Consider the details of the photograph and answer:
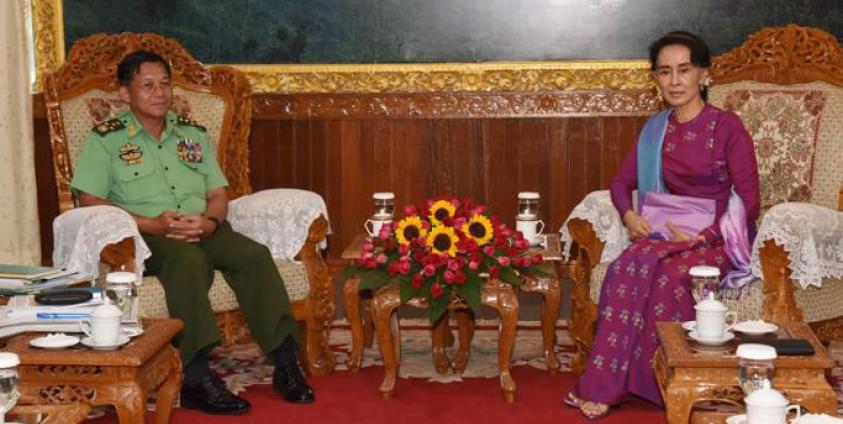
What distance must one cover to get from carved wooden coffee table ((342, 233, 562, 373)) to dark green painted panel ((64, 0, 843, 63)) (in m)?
1.31

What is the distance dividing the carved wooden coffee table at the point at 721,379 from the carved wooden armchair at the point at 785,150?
1.12m

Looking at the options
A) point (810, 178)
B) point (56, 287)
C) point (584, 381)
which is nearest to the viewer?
point (56, 287)

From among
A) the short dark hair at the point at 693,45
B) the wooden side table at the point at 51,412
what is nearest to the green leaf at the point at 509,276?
the short dark hair at the point at 693,45

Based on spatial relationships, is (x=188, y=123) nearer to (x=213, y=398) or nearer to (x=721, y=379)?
(x=213, y=398)

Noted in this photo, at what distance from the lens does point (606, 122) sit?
5559 millimetres

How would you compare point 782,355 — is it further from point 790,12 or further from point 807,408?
point 790,12

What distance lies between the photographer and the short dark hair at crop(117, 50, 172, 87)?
14.4 feet

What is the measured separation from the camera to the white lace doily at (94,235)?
3.94m

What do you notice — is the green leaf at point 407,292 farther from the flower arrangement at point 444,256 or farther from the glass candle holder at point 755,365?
the glass candle holder at point 755,365

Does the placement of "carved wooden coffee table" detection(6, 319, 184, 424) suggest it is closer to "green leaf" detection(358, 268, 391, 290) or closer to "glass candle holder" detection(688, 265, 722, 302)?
"green leaf" detection(358, 268, 391, 290)

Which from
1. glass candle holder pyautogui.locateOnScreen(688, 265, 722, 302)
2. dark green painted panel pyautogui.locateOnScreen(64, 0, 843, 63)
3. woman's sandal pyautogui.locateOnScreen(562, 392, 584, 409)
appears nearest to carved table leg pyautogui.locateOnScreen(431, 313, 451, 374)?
woman's sandal pyautogui.locateOnScreen(562, 392, 584, 409)

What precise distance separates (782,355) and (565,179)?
2.85 m

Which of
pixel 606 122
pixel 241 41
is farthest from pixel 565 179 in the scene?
pixel 241 41

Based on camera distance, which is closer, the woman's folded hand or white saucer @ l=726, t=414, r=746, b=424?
white saucer @ l=726, t=414, r=746, b=424
